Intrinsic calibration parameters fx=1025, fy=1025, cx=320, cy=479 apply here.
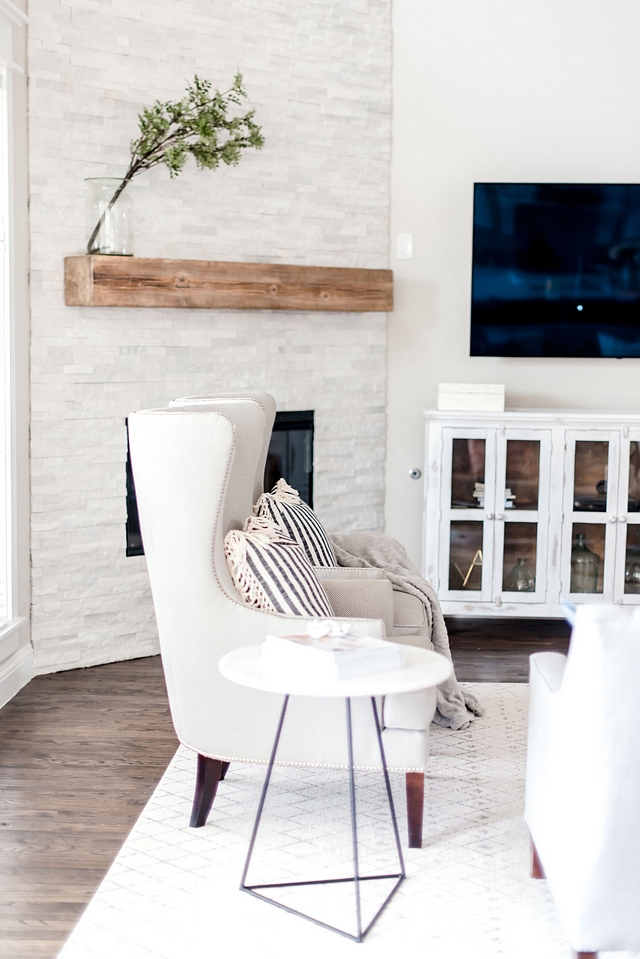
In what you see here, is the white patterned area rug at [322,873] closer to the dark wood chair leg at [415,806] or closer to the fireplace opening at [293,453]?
the dark wood chair leg at [415,806]

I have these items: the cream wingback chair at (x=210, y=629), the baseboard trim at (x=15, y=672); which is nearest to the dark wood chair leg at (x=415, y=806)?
the cream wingback chair at (x=210, y=629)

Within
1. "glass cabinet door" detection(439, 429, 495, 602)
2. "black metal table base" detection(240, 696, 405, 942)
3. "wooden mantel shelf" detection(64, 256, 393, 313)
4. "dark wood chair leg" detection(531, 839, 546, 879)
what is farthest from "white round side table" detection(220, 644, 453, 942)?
"glass cabinet door" detection(439, 429, 495, 602)

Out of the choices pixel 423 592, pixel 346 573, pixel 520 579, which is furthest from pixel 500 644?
pixel 346 573

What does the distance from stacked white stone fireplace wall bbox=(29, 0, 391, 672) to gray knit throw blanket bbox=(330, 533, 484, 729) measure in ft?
3.35

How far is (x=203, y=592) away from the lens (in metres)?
2.51

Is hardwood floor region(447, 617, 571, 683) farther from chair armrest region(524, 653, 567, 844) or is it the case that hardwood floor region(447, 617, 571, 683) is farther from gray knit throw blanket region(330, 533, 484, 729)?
chair armrest region(524, 653, 567, 844)

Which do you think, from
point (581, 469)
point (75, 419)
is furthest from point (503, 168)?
point (75, 419)

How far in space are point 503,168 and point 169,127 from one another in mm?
1699

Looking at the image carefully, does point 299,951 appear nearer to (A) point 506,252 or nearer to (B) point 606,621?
(B) point 606,621

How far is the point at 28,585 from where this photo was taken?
12.7ft

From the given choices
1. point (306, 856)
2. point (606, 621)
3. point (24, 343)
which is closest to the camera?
point (606, 621)

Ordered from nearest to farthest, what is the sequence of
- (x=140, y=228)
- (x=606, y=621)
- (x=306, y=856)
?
(x=606, y=621) < (x=306, y=856) < (x=140, y=228)

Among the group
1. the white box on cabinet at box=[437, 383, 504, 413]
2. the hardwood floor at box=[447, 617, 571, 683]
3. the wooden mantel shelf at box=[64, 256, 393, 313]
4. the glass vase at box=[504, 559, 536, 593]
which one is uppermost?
the wooden mantel shelf at box=[64, 256, 393, 313]

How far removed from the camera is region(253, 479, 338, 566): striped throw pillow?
3082 millimetres
